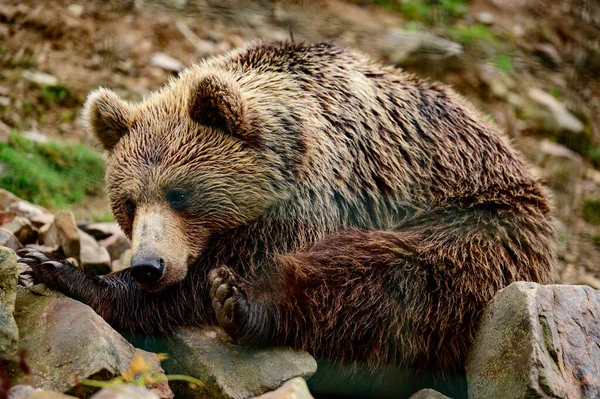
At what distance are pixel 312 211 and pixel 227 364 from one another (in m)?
1.21

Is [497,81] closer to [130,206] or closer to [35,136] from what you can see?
[35,136]

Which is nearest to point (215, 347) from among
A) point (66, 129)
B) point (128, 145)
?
point (128, 145)

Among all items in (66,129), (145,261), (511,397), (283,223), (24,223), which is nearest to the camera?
(511,397)

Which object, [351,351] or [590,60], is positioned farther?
[590,60]

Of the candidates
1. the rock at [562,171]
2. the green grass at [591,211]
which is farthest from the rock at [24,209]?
the green grass at [591,211]

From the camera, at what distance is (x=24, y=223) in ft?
19.1

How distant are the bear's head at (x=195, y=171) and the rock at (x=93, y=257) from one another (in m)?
0.90

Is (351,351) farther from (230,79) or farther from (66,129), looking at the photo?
(66,129)

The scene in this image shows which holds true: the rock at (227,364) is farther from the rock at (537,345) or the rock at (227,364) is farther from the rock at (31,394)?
the rock at (31,394)

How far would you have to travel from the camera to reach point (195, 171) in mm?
4863

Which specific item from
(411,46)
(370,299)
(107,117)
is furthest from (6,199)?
(411,46)

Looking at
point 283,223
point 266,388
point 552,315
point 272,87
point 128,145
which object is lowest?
point 266,388

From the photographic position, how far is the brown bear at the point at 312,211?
15.0 ft

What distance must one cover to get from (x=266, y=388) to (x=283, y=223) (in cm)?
118
